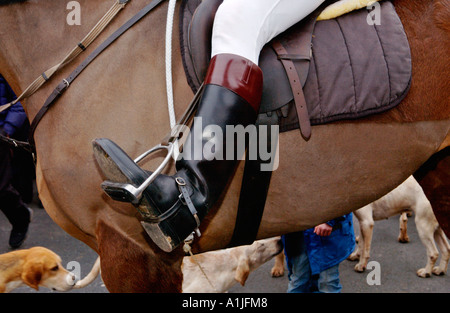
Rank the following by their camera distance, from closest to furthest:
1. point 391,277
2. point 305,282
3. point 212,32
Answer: point 212,32 → point 305,282 → point 391,277

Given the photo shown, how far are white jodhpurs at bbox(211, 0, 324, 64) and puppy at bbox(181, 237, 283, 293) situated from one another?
2.51 m

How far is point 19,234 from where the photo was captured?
6.04 m

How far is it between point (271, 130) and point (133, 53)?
686 millimetres

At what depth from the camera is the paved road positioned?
4984mm

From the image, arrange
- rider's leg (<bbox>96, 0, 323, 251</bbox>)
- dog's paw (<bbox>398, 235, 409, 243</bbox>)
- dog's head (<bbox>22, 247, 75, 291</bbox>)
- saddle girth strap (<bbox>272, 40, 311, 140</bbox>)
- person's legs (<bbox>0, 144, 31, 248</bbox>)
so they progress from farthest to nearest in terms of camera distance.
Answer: dog's paw (<bbox>398, 235, 409, 243</bbox>) < person's legs (<bbox>0, 144, 31, 248</bbox>) < dog's head (<bbox>22, 247, 75, 291</bbox>) < saddle girth strap (<bbox>272, 40, 311, 140</bbox>) < rider's leg (<bbox>96, 0, 323, 251</bbox>)

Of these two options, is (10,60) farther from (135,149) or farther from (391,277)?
(391,277)

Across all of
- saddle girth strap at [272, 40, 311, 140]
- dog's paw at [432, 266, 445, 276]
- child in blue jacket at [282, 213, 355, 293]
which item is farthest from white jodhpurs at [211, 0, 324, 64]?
dog's paw at [432, 266, 445, 276]

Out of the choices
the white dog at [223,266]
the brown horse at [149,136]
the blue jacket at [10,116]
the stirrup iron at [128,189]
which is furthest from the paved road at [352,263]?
the stirrup iron at [128,189]

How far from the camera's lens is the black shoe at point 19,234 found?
5980mm

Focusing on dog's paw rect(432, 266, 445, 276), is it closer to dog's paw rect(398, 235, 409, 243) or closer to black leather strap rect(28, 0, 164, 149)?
dog's paw rect(398, 235, 409, 243)

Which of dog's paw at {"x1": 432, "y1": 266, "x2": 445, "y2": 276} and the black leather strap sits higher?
the black leather strap

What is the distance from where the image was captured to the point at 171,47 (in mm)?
1873

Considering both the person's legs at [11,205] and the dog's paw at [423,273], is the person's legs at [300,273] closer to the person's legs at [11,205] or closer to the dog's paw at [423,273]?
the dog's paw at [423,273]

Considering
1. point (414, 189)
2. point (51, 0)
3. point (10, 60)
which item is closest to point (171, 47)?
point (51, 0)
